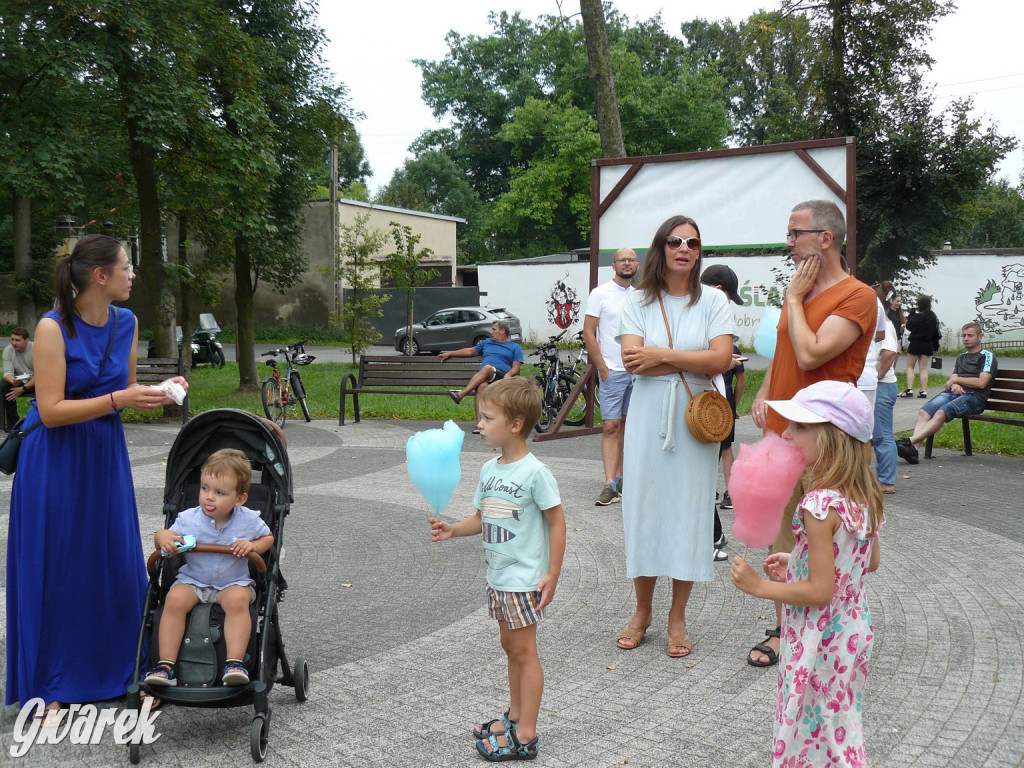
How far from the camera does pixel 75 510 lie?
4070 millimetres

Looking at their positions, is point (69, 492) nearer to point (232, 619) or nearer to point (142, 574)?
point (142, 574)

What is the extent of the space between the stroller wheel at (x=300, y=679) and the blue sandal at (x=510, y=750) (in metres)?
0.98

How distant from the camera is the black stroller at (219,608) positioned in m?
3.65

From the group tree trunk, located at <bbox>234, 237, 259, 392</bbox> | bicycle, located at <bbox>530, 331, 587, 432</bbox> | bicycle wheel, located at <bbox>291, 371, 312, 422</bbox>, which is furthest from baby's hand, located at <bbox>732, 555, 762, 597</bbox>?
tree trunk, located at <bbox>234, 237, 259, 392</bbox>

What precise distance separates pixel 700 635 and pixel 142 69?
42.2 ft

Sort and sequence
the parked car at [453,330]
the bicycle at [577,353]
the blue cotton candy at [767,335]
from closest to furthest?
1. the blue cotton candy at [767,335]
2. the bicycle at [577,353]
3. the parked car at [453,330]

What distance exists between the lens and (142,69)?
556 inches

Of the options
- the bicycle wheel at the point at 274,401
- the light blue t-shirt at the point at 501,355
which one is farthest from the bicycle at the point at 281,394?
the light blue t-shirt at the point at 501,355

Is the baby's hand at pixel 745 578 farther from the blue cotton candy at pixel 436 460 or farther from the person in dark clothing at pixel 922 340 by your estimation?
the person in dark clothing at pixel 922 340

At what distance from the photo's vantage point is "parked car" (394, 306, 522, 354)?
33594 mm

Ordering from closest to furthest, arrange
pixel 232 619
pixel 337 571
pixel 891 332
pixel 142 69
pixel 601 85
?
pixel 232 619, pixel 337 571, pixel 891 332, pixel 142 69, pixel 601 85

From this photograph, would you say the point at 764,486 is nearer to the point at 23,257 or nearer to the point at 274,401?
the point at 274,401

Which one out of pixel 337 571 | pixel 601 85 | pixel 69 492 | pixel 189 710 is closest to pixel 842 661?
pixel 189 710

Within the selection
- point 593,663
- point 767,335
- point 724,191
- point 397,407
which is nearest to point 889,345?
point 767,335
